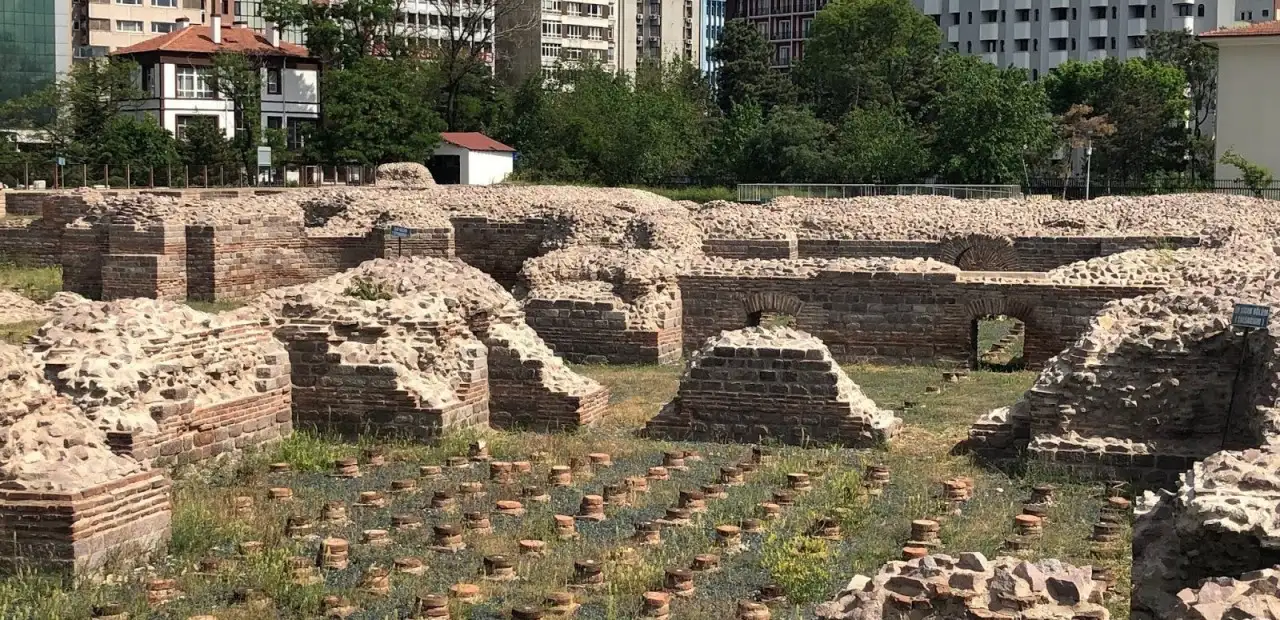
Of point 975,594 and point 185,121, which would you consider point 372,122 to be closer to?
point 185,121

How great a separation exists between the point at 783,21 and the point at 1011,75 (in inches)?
2079

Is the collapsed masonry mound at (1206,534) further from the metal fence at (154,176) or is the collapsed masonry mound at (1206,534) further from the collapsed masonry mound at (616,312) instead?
the metal fence at (154,176)

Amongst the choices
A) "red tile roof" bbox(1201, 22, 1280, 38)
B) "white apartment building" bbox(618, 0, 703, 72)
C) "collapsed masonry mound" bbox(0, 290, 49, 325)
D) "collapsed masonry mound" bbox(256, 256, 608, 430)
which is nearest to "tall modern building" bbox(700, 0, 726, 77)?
"white apartment building" bbox(618, 0, 703, 72)

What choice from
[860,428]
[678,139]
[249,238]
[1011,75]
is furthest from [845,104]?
[860,428]

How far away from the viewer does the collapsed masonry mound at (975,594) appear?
19.8 feet

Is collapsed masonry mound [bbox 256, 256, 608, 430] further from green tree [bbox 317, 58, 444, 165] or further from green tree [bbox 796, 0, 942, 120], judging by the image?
green tree [bbox 796, 0, 942, 120]

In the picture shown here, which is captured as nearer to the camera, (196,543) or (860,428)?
(196,543)

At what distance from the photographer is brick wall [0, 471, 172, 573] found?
8.81 metres

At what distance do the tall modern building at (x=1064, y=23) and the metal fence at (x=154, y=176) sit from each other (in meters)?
39.0

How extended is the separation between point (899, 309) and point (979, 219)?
749cm

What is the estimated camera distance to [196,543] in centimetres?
958

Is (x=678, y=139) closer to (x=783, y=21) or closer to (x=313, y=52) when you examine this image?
(x=313, y=52)

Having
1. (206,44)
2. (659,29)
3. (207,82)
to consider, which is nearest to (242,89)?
(207,82)

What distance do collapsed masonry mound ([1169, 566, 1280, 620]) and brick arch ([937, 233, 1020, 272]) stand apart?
60.9 feet
